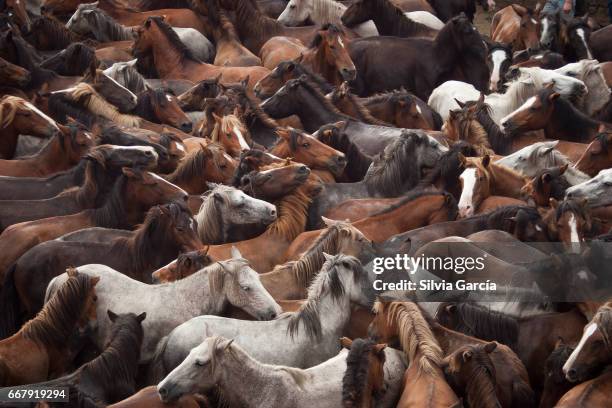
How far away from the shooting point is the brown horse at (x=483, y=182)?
28.1 ft

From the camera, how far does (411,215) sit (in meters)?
8.32

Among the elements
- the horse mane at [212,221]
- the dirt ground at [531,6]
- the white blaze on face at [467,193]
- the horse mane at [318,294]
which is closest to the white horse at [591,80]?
the white blaze on face at [467,193]

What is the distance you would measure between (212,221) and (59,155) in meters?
1.72

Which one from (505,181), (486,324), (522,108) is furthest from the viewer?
(522,108)

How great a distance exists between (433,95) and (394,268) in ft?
16.5

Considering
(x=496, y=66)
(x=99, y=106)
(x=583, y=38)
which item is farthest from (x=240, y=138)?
(x=583, y=38)

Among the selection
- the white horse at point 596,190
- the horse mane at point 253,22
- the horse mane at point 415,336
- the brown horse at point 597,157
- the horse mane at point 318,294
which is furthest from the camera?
the horse mane at point 253,22

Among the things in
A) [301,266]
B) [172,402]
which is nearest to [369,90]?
[301,266]

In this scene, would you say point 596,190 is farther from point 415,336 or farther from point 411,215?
point 415,336

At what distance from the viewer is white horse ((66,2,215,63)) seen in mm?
13094

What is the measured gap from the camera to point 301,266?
290 inches

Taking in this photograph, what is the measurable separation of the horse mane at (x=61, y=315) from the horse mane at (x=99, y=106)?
A: 3.81 m

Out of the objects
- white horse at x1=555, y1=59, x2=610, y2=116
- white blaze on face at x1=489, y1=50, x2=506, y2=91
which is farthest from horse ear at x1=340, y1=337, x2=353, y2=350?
white blaze on face at x1=489, y1=50, x2=506, y2=91

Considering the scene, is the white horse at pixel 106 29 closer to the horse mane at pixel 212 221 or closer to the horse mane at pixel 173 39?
the horse mane at pixel 173 39
